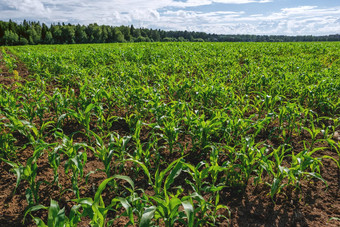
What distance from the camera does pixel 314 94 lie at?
4504 millimetres

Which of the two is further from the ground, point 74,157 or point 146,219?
point 74,157

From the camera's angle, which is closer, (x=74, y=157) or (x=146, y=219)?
(x=146, y=219)

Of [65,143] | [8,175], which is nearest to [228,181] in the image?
[65,143]

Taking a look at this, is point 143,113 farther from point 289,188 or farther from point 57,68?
point 57,68

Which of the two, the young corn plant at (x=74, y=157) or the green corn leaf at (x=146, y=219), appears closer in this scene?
the green corn leaf at (x=146, y=219)

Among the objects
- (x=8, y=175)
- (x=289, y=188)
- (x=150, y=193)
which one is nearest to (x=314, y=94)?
(x=289, y=188)

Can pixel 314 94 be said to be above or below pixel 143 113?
above

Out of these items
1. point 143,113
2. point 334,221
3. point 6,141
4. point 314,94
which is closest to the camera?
point 334,221

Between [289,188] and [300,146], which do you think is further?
[300,146]

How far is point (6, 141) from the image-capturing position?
2.93 meters

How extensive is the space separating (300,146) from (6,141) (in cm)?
442

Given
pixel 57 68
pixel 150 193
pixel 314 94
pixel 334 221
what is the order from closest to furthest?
pixel 334 221 < pixel 150 193 < pixel 314 94 < pixel 57 68

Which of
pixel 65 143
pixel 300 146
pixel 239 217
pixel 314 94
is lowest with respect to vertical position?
pixel 239 217

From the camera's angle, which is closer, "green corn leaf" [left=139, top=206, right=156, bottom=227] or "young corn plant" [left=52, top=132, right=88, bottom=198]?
"green corn leaf" [left=139, top=206, right=156, bottom=227]
